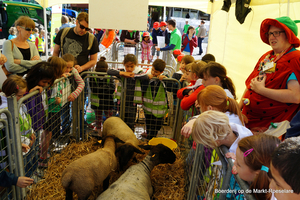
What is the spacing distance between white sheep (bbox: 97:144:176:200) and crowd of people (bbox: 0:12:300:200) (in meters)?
0.72

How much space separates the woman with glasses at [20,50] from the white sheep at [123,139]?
1.43 metres

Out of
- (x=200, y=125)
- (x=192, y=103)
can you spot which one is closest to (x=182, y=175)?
(x=192, y=103)

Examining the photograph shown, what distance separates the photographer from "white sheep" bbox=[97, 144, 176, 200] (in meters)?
2.21

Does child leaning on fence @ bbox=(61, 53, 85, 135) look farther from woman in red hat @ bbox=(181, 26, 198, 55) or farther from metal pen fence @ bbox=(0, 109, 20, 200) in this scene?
woman in red hat @ bbox=(181, 26, 198, 55)

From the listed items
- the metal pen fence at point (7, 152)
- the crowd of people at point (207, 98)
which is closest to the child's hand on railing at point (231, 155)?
the crowd of people at point (207, 98)

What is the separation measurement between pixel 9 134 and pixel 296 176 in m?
2.25

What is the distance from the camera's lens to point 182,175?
319 centimetres

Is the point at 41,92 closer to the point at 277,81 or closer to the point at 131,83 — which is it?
the point at 131,83

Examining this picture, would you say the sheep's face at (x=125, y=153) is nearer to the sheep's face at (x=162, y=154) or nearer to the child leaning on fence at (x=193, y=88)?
the sheep's face at (x=162, y=154)

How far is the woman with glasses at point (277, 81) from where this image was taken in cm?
201

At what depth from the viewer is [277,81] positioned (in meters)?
2.11

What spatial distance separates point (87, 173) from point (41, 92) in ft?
3.52

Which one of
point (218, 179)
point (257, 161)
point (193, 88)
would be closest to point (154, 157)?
point (193, 88)

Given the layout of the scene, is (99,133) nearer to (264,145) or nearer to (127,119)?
(127,119)
